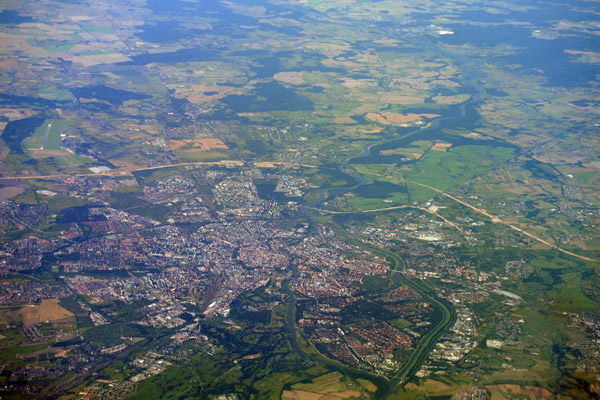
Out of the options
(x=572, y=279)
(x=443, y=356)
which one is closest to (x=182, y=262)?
(x=443, y=356)

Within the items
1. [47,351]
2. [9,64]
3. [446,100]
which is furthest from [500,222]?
[9,64]

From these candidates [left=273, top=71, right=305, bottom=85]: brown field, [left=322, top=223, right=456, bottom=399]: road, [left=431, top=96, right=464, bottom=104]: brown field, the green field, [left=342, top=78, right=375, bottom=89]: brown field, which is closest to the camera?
[left=322, top=223, right=456, bottom=399]: road

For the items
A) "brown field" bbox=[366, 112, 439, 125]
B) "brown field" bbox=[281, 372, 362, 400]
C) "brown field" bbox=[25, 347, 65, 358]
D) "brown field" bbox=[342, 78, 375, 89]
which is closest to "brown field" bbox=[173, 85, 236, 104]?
"brown field" bbox=[342, 78, 375, 89]

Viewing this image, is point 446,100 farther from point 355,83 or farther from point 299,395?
point 299,395

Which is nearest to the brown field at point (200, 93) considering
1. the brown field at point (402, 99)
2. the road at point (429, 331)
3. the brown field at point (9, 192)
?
the brown field at point (402, 99)

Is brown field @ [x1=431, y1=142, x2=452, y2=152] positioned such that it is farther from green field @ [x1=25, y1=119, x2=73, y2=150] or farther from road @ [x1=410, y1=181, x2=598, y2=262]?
green field @ [x1=25, y1=119, x2=73, y2=150]

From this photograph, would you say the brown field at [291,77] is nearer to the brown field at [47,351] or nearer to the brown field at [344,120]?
the brown field at [344,120]
